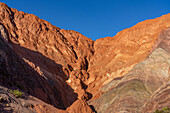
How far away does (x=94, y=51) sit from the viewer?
68.2 metres

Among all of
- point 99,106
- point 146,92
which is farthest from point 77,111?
point 146,92

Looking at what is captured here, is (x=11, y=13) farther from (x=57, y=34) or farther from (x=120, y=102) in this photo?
(x=120, y=102)

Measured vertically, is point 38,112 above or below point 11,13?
below

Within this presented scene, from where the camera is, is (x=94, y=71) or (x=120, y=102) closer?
(x=120, y=102)

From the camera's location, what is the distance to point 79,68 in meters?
55.8

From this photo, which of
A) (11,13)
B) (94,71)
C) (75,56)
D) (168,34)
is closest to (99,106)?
(168,34)

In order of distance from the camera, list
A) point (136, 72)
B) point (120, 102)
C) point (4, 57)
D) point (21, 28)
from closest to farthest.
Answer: point (4, 57) < point (120, 102) < point (136, 72) < point (21, 28)

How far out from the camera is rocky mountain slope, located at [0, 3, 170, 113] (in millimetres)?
21078

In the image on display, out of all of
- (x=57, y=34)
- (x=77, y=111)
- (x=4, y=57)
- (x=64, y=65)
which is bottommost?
(x=77, y=111)

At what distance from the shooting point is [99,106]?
93.0 ft

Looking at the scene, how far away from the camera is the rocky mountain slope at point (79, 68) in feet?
69.2

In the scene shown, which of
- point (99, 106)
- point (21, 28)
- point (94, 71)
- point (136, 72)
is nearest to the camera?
point (99, 106)

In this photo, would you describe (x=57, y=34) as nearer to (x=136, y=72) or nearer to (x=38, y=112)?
(x=136, y=72)

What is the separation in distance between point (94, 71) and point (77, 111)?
28.5m
